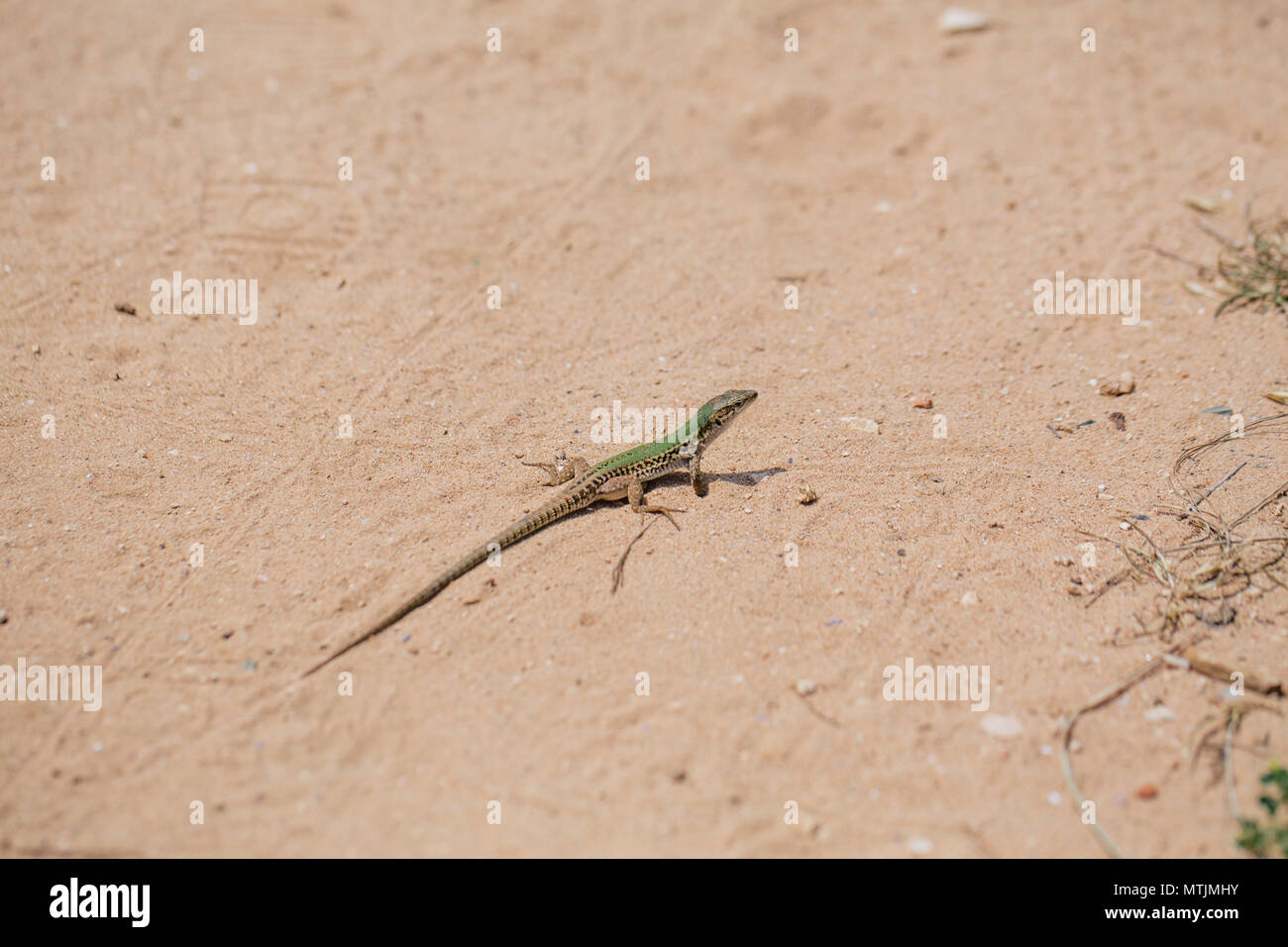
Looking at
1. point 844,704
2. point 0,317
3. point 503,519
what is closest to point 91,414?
point 0,317

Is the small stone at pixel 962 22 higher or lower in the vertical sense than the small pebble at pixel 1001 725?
higher

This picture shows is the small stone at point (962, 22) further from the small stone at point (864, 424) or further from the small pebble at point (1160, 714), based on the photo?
the small pebble at point (1160, 714)

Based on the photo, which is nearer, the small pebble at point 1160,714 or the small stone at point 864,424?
the small pebble at point 1160,714

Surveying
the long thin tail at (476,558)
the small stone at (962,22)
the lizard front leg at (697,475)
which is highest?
the small stone at (962,22)

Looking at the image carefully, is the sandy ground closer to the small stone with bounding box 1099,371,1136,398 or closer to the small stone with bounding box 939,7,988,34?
the small stone with bounding box 1099,371,1136,398

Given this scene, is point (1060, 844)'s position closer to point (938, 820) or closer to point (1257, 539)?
point (938, 820)

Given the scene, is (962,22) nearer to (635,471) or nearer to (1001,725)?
(635,471)

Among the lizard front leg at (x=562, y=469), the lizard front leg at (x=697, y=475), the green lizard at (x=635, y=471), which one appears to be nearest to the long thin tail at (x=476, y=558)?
the green lizard at (x=635, y=471)

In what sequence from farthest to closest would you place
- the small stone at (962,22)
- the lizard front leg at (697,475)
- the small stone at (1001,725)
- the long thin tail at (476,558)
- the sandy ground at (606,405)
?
the small stone at (962,22) → the lizard front leg at (697,475) → the long thin tail at (476,558) → the small stone at (1001,725) → the sandy ground at (606,405)

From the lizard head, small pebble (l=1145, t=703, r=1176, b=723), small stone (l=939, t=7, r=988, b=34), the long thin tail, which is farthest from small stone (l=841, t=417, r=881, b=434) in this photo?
small stone (l=939, t=7, r=988, b=34)
